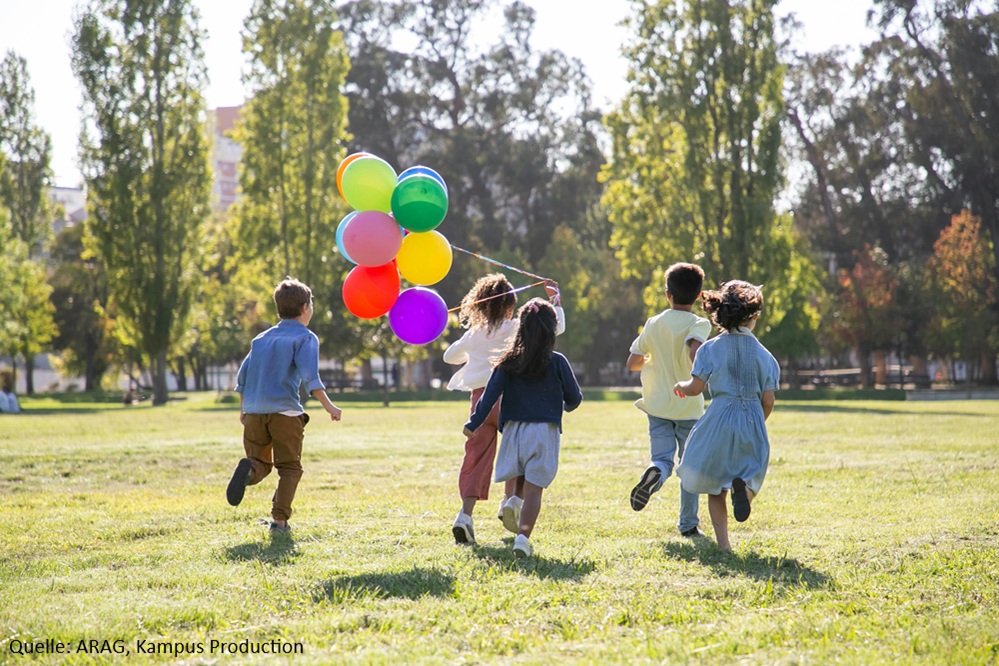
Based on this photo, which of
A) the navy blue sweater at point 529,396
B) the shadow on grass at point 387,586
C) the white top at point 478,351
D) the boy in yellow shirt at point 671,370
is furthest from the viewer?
the white top at point 478,351

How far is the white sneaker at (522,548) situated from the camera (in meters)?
5.73

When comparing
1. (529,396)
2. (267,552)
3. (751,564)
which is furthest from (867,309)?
(267,552)

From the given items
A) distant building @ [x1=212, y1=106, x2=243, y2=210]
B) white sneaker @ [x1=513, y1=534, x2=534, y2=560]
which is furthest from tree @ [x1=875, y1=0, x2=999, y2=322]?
distant building @ [x1=212, y1=106, x2=243, y2=210]

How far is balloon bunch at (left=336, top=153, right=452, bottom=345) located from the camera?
25.8ft

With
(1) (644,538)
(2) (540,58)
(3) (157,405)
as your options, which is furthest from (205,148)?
(1) (644,538)

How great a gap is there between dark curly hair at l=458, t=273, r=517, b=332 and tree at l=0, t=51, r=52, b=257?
155 feet

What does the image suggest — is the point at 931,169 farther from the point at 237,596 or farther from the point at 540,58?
the point at 237,596

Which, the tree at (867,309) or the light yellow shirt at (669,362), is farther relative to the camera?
the tree at (867,309)

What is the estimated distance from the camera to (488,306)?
23.0 ft

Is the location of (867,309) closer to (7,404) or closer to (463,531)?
(7,404)

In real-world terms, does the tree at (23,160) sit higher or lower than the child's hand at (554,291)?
higher

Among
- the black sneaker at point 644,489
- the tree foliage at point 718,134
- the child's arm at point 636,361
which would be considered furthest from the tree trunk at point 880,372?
the black sneaker at point 644,489

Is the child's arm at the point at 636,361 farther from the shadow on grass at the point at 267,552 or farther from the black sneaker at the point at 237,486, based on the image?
the black sneaker at the point at 237,486

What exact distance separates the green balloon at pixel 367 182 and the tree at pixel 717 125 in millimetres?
25872
